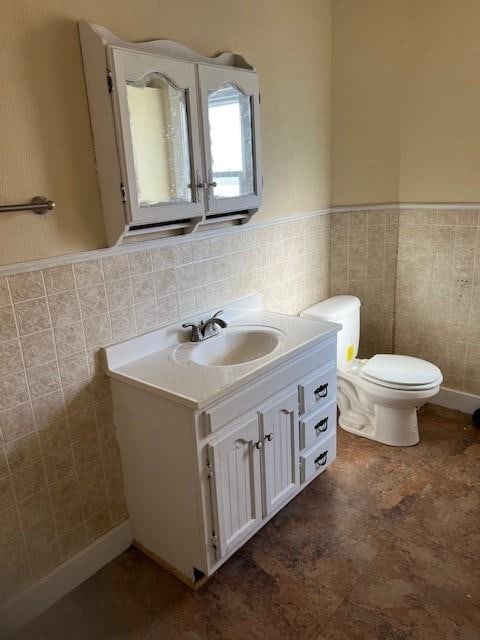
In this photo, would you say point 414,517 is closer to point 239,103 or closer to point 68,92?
A: point 239,103

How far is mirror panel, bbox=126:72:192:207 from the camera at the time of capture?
1597 millimetres

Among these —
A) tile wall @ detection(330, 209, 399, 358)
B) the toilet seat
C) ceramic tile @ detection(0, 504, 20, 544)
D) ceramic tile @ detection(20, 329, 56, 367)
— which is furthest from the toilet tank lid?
ceramic tile @ detection(0, 504, 20, 544)

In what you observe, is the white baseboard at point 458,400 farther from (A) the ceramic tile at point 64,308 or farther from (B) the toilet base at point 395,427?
(A) the ceramic tile at point 64,308

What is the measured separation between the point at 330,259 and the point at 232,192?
1.12 m

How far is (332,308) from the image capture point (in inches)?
104

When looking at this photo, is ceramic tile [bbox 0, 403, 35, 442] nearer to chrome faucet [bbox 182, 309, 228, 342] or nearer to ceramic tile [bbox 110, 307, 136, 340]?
ceramic tile [bbox 110, 307, 136, 340]

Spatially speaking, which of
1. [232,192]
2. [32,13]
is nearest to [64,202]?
[32,13]

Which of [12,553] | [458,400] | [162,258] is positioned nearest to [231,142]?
[162,258]

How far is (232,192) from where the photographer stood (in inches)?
78.1

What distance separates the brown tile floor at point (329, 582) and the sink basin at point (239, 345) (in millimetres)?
691

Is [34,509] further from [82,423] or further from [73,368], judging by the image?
[73,368]

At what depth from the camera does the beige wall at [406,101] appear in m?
2.43

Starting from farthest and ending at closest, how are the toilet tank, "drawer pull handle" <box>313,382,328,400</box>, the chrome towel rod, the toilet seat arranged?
the toilet tank
the toilet seat
"drawer pull handle" <box>313,382,328,400</box>
the chrome towel rod

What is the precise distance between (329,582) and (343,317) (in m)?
1.32
